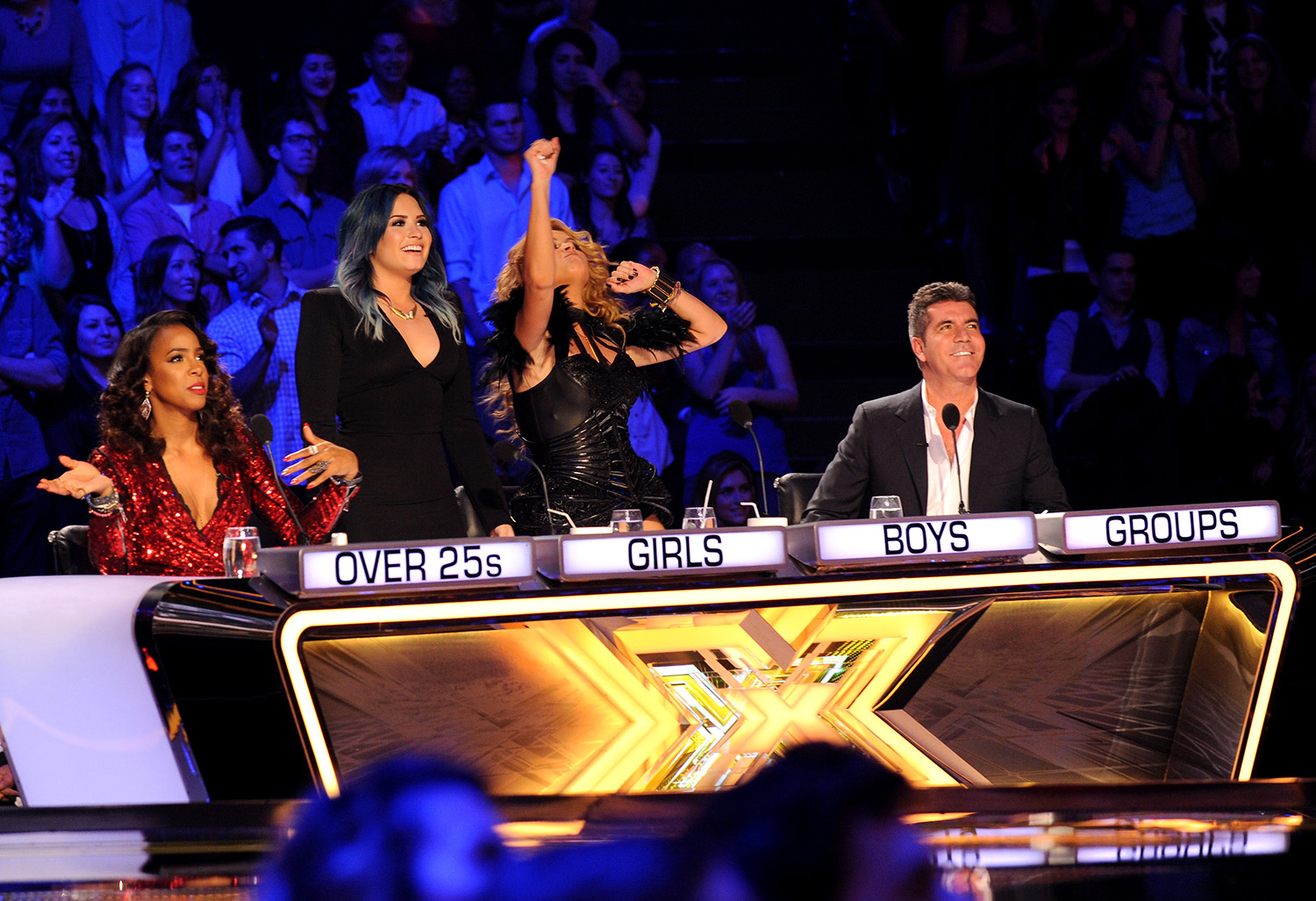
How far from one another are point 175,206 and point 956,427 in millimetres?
4097

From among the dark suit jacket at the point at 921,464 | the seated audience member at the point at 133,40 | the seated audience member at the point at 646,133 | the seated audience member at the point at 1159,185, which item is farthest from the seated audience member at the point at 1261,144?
the seated audience member at the point at 133,40

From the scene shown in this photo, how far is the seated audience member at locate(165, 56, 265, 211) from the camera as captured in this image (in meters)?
5.62

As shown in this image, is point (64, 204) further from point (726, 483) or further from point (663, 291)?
point (663, 291)

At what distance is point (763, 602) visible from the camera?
2.33 m

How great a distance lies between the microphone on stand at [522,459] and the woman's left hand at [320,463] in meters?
0.30

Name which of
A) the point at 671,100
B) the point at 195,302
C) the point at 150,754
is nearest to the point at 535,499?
the point at 150,754

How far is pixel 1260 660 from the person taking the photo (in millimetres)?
2471

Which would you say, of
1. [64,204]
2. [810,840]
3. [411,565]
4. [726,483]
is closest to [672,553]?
[411,565]

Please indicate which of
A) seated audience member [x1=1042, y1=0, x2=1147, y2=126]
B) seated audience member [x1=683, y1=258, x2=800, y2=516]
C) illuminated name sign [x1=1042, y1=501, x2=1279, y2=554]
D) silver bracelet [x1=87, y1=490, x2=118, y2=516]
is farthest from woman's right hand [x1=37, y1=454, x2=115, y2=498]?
seated audience member [x1=1042, y1=0, x2=1147, y2=126]

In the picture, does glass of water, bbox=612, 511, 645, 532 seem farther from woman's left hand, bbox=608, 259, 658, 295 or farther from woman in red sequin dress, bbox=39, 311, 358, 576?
woman's left hand, bbox=608, 259, 658, 295

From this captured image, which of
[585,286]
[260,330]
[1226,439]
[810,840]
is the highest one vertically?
[260,330]

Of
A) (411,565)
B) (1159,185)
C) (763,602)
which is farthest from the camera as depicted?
(1159,185)

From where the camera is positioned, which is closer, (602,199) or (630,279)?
(630,279)

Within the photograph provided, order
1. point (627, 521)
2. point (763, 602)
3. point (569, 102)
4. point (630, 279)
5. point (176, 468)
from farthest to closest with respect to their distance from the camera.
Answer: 1. point (569, 102)
2. point (630, 279)
3. point (176, 468)
4. point (627, 521)
5. point (763, 602)
